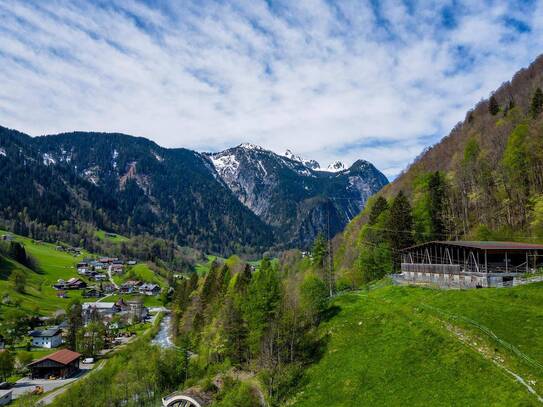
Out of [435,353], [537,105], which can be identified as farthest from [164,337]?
[537,105]

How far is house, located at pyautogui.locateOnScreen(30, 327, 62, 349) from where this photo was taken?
123375 millimetres

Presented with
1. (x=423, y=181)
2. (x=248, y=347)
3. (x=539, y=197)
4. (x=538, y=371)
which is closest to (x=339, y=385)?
(x=538, y=371)

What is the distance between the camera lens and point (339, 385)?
38812mm

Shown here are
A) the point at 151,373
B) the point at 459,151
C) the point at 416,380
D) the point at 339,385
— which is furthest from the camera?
the point at 459,151

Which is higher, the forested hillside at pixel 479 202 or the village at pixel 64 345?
the forested hillside at pixel 479 202

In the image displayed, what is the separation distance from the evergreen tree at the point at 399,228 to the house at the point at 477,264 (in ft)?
49.9

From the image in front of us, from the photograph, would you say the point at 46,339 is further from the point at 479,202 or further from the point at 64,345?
the point at 479,202

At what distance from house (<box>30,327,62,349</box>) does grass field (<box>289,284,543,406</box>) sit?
106 m

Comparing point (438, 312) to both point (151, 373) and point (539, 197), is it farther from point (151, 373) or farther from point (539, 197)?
point (151, 373)

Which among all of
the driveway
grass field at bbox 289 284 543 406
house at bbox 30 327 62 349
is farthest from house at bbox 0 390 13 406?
grass field at bbox 289 284 543 406

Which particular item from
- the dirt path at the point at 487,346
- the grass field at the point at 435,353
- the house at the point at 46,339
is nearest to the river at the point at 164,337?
the house at the point at 46,339

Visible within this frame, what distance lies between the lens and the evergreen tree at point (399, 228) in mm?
79188

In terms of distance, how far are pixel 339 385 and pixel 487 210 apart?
→ 5965cm

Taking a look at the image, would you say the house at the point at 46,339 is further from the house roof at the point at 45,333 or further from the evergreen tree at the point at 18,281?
the evergreen tree at the point at 18,281
